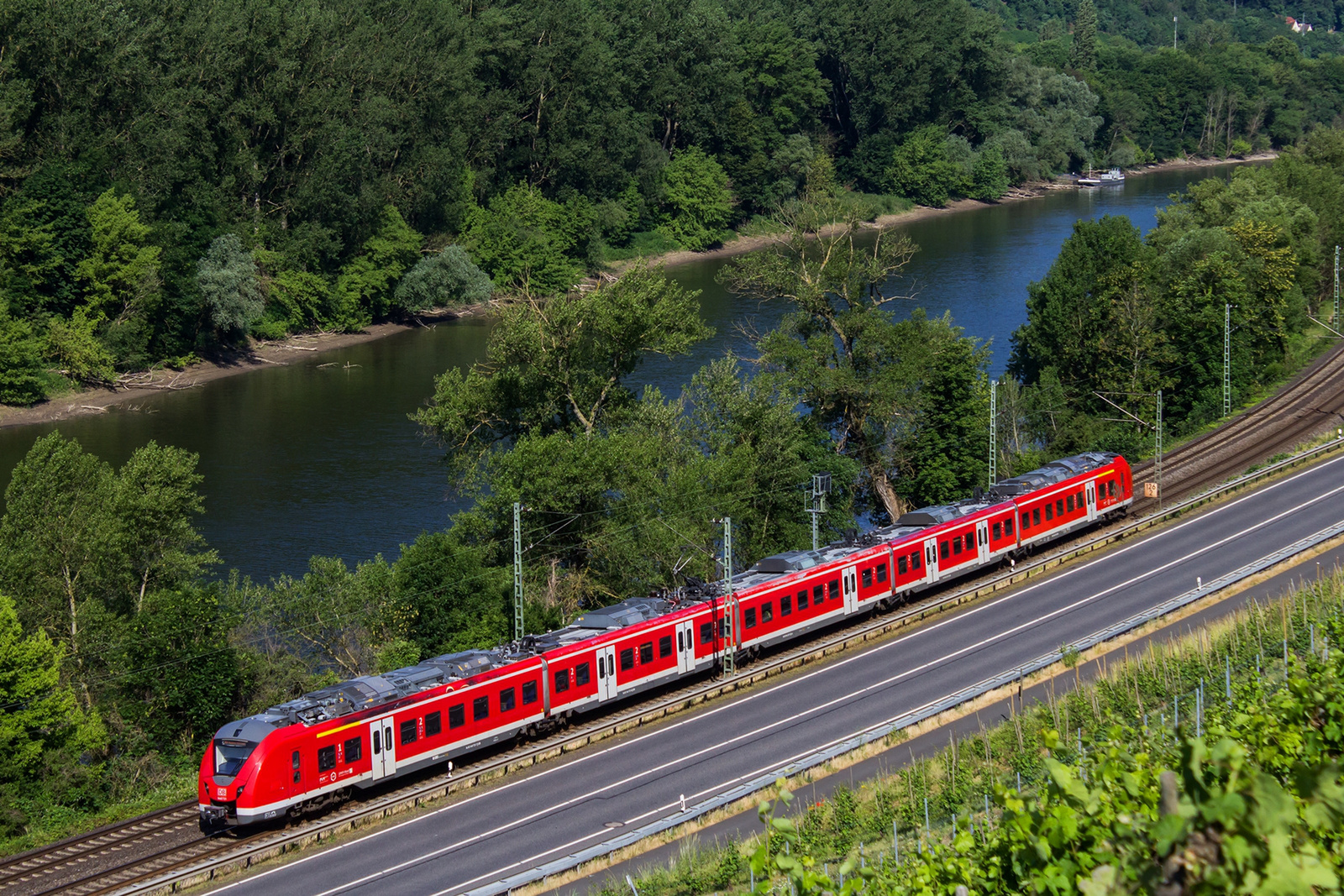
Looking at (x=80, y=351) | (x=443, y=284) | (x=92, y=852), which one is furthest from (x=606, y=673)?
(x=443, y=284)

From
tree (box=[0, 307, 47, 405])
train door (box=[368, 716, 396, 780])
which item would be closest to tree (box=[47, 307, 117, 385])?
tree (box=[0, 307, 47, 405])

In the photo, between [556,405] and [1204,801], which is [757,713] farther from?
[1204,801]

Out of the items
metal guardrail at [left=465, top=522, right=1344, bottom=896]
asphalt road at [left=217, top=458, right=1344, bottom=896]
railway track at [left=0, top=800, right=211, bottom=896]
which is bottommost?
railway track at [left=0, top=800, right=211, bottom=896]

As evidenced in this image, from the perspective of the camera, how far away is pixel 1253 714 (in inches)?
536

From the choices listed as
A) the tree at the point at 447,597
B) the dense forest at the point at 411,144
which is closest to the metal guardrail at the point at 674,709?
the tree at the point at 447,597

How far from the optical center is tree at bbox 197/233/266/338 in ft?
318

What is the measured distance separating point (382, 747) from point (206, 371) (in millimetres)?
68377

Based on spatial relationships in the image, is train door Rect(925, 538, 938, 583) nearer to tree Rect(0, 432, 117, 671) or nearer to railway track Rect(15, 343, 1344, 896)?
railway track Rect(15, 343, 1344, 896)

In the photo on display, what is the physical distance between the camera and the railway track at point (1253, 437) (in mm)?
61250

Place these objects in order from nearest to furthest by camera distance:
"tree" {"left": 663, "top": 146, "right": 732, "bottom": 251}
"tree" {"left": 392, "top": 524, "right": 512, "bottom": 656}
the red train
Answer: the red train → "tree" {"left": 392, "top": 524, "right": 512, "bottom": 656} → "tree" {"left": 663, "top": 146, "right": 732, "bottom": 251}

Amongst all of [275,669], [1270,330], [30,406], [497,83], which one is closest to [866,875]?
[275,669]

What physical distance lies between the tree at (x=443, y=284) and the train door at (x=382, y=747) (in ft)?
266

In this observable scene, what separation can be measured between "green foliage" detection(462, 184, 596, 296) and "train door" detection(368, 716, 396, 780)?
8411 centimetres

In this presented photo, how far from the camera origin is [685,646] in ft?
137
